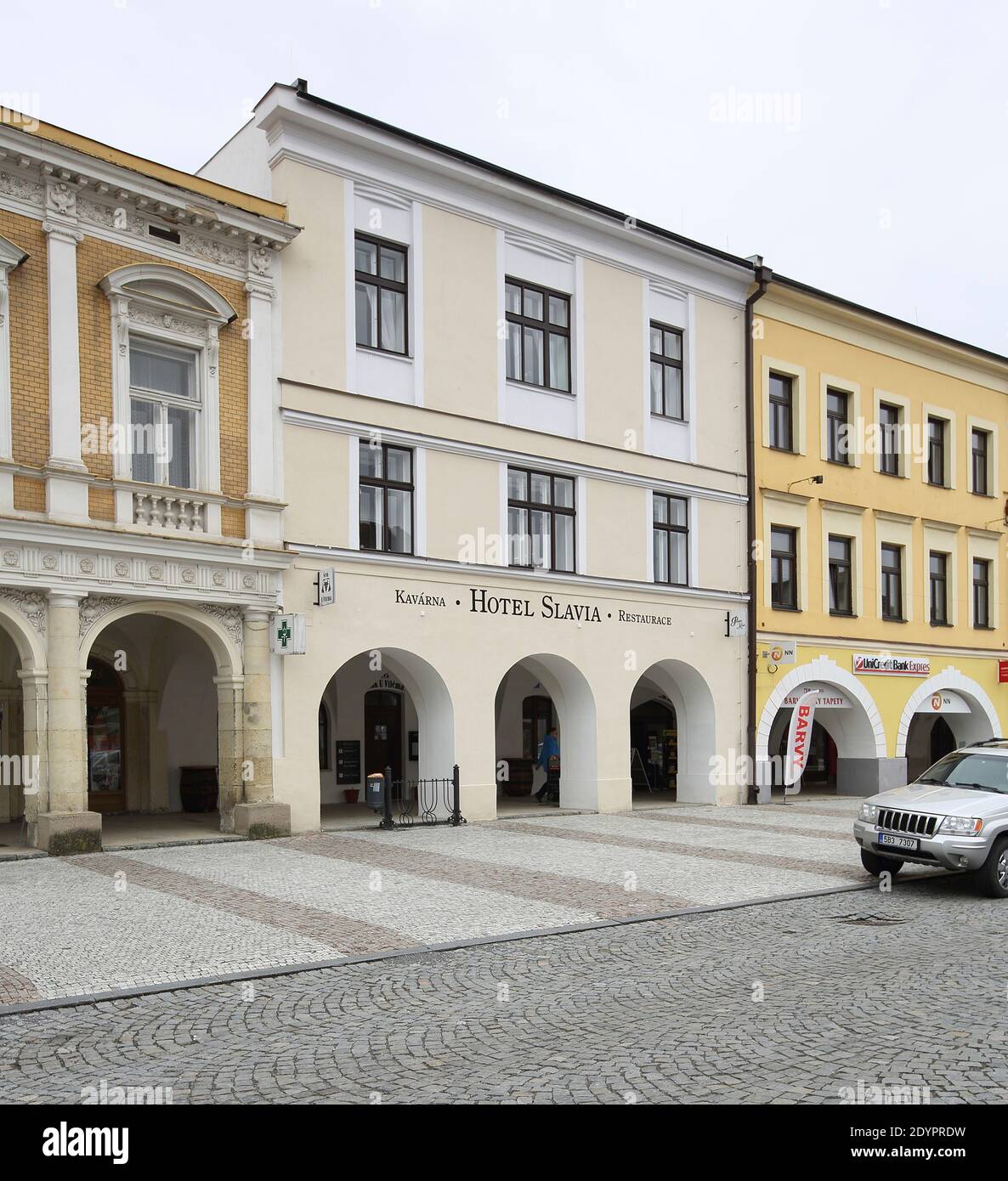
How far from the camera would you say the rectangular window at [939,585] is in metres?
29.8

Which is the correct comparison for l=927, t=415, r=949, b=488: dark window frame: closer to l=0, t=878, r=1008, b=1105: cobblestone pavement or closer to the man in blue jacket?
the man in blue jacket

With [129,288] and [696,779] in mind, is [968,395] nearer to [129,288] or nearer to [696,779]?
[696,779]

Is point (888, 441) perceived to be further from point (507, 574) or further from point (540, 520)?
point (507, 574)

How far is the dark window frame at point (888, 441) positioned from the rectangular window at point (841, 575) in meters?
2.38

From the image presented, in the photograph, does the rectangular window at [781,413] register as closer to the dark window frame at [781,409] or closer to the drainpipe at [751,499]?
the dark window frame at [781,409]

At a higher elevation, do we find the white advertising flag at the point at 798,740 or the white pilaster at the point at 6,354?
the white pilaster at the point at 6,354

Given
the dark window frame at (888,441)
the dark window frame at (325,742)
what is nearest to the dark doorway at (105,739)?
the dark window frame at (325,742)

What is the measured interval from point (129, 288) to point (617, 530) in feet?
33.3

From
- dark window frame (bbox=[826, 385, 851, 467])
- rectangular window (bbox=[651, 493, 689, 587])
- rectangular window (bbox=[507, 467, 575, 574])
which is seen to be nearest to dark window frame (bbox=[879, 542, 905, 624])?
dark window frame (bbox=[826, 385, 851, 467])

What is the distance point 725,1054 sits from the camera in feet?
21.1

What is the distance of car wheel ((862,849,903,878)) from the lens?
1335cm

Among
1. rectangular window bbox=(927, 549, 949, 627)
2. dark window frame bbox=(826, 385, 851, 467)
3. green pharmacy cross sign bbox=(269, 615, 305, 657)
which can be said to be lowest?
green pharmacy cross sign bbox=(269, 615, 305, 657)

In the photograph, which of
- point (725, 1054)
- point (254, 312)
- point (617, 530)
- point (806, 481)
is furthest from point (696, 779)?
point (725, 1054)

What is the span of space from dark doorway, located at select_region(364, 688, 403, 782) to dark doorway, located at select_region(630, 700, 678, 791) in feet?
23.5
